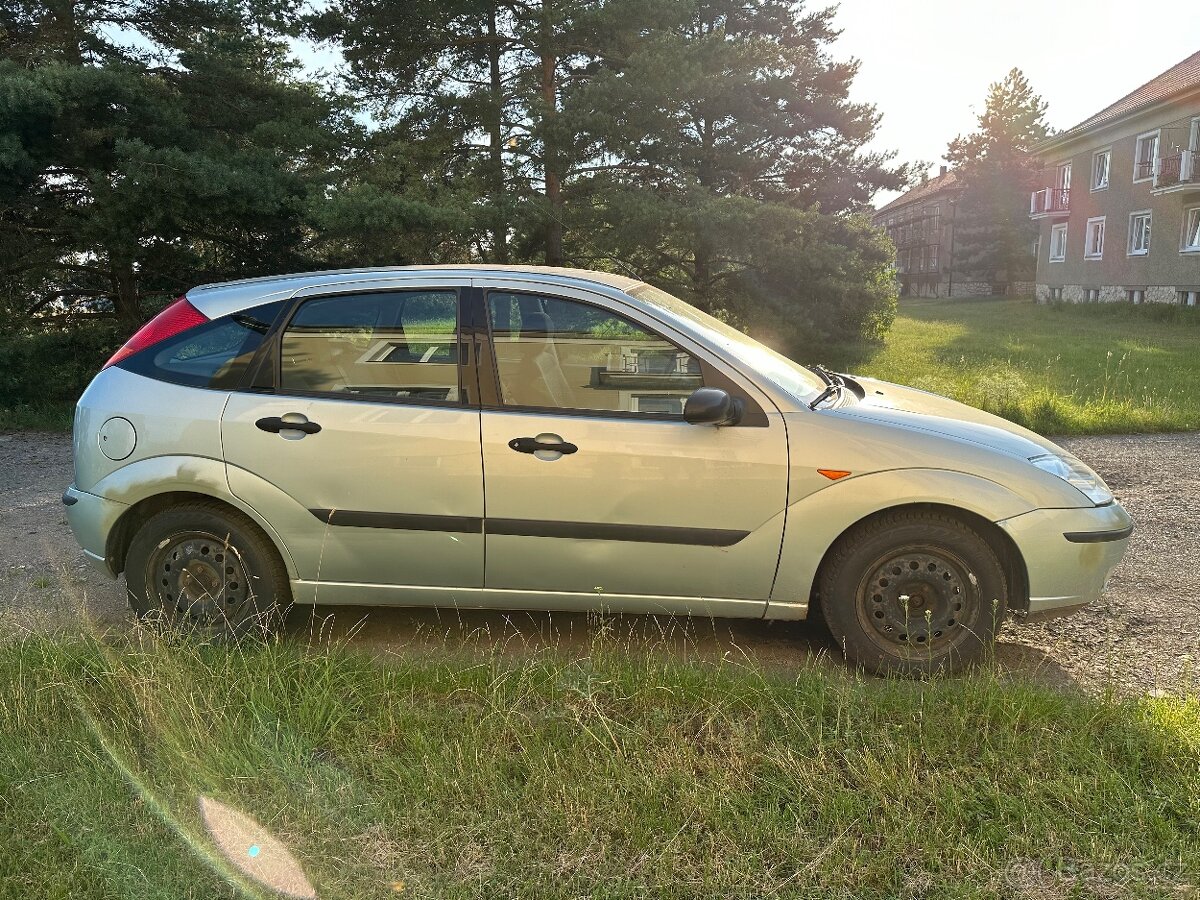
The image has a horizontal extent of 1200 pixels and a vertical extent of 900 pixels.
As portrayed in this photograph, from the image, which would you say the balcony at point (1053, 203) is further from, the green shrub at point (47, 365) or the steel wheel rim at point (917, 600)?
the steel wheel rim at point (917, 600)

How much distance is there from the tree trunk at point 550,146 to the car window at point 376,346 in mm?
11145

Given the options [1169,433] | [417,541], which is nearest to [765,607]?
[417,541]

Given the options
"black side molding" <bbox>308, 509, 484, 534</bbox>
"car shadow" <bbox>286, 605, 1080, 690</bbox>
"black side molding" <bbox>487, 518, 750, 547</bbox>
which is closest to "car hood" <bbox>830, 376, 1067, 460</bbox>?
"black side molding" <bbox>487, 518, 750, 547</bbox>

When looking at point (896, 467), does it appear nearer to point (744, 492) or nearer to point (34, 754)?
point (744, 492)

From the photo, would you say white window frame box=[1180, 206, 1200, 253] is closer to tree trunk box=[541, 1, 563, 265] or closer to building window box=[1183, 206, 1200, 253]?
building window box=[1183, 206, 1200, 253]

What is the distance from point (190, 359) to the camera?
413cm

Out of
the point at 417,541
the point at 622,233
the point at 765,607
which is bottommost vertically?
the point at 765,607

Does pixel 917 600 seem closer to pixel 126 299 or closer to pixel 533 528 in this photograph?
pixel 533 528

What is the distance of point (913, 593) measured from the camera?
3.75 meters

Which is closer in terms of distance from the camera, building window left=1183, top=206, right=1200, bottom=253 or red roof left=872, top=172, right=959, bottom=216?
building window left=1183, top=206, right=1200, bottom=253

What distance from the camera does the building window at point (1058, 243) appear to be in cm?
3838

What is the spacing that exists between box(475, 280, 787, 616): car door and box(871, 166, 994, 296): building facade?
201 feet

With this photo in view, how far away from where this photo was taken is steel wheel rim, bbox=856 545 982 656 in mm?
3723

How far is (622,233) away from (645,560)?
12.1m
